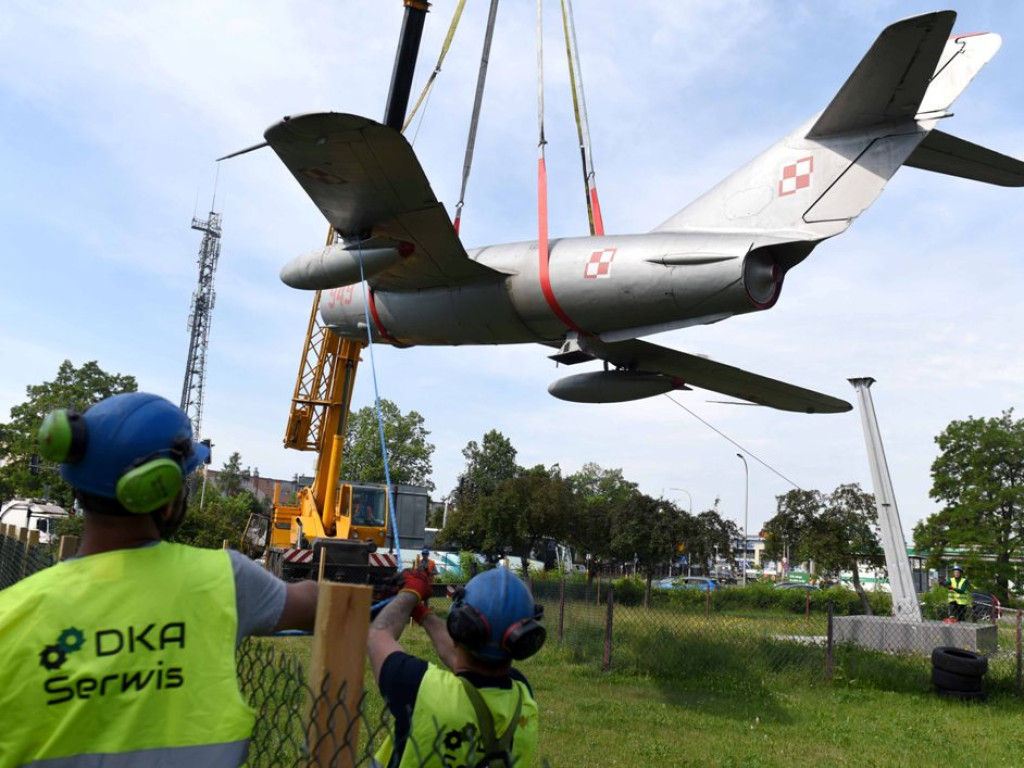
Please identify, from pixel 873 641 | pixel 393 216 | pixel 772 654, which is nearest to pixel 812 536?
pixel 873 641

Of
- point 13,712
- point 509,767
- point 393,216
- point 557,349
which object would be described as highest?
point 393,216

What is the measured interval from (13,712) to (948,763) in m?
8.27

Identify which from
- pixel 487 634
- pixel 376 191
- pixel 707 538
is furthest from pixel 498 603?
pixel 707 538

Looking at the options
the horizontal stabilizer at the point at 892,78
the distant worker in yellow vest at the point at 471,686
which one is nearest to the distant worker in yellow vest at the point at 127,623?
the distant worker in yellow vest at the point at 471,686

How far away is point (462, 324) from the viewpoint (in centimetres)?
871

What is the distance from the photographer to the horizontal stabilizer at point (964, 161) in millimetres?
7781

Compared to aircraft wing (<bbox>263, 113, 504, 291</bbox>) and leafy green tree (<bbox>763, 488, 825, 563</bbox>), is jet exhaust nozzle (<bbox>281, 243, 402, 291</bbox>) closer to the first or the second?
aircraft wing (<bbox>263, 113, 504, 291</bbox>)

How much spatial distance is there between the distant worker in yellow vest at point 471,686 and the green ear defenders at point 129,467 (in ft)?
3.05

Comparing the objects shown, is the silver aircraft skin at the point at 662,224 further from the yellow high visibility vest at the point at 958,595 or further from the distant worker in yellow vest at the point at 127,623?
the yellow high visibility vest at the point at 958,595

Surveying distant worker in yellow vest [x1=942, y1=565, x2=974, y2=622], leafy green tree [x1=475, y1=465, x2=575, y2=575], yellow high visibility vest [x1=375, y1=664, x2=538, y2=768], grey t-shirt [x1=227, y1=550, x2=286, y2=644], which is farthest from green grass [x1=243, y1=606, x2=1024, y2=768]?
leafy green tree [x1=475, y1=465, x2=575, y2=575]

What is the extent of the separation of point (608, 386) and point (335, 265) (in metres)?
3.45

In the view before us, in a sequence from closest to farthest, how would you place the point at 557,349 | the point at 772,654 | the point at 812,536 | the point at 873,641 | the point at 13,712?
the point at 13,712 < the point at 557,349 < the point at 772,654 < the point at 873,641 < the point at 812,536

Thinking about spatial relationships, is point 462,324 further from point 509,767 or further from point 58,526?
point 58,526

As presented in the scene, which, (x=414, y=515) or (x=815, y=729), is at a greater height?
(x=414, y=515)
